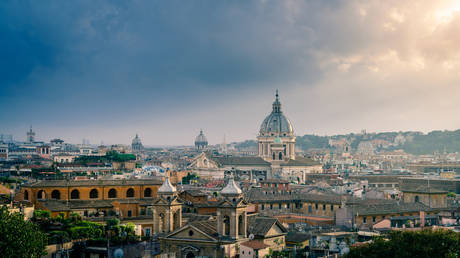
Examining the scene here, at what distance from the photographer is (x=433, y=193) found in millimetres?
62750

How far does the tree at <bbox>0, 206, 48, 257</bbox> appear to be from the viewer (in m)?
30.4

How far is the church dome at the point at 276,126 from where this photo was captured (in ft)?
442

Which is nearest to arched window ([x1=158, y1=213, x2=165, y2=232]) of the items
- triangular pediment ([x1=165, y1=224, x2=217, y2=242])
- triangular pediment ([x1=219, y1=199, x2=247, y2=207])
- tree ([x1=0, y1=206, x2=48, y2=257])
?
triangular pediment ([x1=165, y1=224, x2=217, y2=242])

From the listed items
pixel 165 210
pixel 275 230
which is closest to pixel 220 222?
pixel 165 210

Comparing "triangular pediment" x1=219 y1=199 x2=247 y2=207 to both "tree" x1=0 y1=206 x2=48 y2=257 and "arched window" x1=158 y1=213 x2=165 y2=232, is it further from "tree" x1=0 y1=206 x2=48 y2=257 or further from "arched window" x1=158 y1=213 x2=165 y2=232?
"tree" x1=0 y1=206 x2=48 y2=257

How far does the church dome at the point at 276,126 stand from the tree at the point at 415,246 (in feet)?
337

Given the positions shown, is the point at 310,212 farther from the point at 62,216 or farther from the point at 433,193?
the point at 62,216

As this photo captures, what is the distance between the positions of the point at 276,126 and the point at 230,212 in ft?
337

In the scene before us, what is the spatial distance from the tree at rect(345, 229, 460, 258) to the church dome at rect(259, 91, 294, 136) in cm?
10270

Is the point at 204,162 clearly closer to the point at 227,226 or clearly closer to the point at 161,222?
the point at 161,222

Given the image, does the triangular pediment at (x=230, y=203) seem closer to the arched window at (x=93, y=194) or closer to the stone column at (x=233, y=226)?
the stone column at (x=233, y=226)

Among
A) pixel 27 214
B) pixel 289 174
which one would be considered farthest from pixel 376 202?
pixel 289 174

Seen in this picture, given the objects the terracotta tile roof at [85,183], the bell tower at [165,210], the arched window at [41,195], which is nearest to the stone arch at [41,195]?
the arched window at [41,195]

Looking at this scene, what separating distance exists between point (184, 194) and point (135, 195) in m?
4.68
